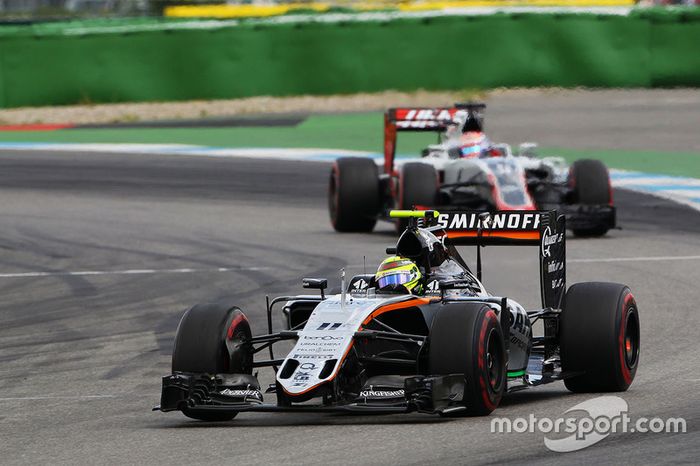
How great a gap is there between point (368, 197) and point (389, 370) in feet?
36.9

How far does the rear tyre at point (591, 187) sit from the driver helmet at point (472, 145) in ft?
4.37

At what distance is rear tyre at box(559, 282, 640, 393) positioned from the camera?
1082 centimetres

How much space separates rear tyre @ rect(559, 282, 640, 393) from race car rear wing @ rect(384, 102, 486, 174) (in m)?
10.8

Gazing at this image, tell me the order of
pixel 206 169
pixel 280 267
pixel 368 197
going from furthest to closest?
pixel 206 169, pixel 368 197, pixel 280 267

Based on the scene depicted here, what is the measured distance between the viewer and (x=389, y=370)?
1027cm

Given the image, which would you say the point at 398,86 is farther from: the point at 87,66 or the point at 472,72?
the point at 87,66

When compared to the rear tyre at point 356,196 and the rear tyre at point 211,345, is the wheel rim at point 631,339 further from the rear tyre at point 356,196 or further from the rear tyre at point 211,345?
the rear tyre at point 356,196

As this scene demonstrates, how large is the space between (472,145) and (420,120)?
0.79 metres

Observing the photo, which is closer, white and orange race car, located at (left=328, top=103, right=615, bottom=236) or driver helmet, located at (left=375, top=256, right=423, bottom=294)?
driver helmet, located at (left=375, top=256, right=423, bottom=294)

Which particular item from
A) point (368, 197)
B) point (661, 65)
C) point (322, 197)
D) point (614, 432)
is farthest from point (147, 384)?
point (661, 65)

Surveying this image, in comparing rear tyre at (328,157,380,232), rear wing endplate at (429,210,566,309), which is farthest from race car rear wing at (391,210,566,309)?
rear tyre at (328,157,380,232)

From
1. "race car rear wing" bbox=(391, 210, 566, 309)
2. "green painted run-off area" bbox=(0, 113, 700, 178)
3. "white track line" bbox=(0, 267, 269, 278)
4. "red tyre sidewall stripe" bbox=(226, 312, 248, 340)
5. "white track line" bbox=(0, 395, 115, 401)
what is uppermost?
"race car rear wing" bbox=(391, 210, 566, 309)

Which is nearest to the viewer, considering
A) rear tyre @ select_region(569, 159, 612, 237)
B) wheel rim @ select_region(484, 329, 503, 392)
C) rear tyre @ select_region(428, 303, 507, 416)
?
rear tyre @ select_region(428, 303, 507, 416)

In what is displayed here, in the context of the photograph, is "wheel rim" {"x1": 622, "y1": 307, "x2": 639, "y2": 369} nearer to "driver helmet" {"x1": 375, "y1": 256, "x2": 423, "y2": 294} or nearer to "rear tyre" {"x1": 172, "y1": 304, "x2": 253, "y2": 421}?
"driver helmet" {"x1": 375, "y1": 256, "x2": 423, "y2": 294}
